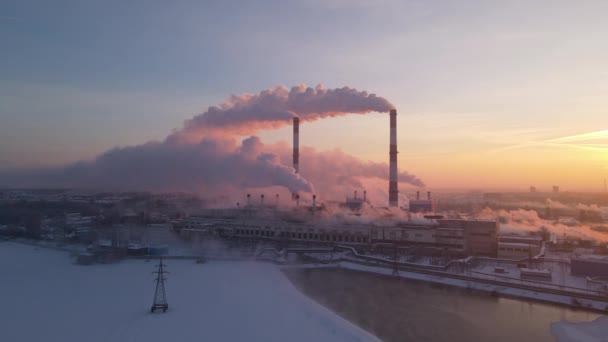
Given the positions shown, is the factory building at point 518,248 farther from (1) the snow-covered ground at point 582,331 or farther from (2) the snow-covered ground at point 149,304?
(2) the snow-covered ground at point 149,304

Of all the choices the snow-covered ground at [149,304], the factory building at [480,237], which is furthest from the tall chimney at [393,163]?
the snow-covered ground at [149,304]

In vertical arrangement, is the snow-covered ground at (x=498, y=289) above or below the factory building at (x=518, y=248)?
below

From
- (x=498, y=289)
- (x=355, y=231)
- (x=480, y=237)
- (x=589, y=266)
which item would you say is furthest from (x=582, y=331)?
(x=355, y=231)

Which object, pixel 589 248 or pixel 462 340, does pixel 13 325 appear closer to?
pixel 462 340

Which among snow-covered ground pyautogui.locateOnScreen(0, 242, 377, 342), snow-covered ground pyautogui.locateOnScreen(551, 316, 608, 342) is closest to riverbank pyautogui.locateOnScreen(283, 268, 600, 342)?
snow-covered ground pyautogui.locateOnScreen(551, 316, 608, 342)

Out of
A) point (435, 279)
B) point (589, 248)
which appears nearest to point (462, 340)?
point (435, 279)

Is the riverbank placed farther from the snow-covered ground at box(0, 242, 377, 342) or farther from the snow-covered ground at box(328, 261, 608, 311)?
the snow-covered ground at box(0, 242, 377, 342)

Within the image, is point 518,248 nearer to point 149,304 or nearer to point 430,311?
point 430,311
